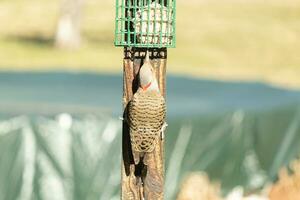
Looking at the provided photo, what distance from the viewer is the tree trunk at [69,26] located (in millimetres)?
24094

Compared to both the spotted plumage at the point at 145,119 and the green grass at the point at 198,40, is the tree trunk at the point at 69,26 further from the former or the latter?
the spotted plumage at the point at 145,119

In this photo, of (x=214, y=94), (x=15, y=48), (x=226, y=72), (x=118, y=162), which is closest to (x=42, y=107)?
(x=118, y=162)

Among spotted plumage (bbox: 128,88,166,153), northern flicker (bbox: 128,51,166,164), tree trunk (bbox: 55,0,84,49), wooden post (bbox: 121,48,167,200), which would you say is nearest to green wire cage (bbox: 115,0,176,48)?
wooden post (bbox: 121,48,167,200)

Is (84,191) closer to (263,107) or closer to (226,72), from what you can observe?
(263,107)

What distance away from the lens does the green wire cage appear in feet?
16.2

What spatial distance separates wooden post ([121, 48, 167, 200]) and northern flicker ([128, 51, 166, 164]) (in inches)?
2.0

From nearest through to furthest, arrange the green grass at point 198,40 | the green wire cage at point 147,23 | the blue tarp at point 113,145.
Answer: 1. the green wire cage at point 147,23
2. the blue tarp at point 113,145
3. the green grass at point 198,40

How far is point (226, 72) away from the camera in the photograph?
879 inches

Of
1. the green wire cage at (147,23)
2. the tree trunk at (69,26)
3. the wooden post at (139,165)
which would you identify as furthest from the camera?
the tree trunk at (69,26)

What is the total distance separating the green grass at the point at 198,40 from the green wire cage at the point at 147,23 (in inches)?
551

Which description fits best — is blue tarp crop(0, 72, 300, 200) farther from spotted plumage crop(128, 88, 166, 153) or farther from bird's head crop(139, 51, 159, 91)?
bird's head crop(139, 51, 159, 91)

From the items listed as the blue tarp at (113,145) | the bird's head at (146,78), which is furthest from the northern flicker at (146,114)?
the blue tarp at (113,145)

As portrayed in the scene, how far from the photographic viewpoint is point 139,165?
4766 millimetres

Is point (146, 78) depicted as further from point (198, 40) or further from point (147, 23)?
point (198, 40)
